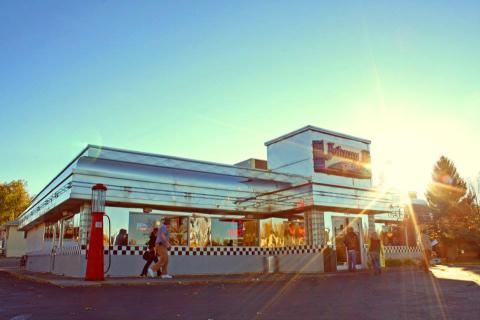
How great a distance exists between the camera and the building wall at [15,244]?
146 ft

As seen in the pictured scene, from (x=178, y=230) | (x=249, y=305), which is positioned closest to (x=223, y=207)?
(x=178, y=230)

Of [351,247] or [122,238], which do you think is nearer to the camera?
[122,238]

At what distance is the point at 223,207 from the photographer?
15664mm

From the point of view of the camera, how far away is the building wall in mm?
44594

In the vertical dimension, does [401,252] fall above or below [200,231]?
below

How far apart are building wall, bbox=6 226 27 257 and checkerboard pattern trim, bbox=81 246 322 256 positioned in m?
36.7

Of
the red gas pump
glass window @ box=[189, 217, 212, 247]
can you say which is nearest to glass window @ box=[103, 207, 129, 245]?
the red gas pump

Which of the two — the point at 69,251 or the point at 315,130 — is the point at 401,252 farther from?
the point at 69,251

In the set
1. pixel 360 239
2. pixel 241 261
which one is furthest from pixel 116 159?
pixel 360 239

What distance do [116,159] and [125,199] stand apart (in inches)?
55.4

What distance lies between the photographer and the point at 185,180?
49.0 feet

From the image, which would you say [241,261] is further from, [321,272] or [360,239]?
[360,239]

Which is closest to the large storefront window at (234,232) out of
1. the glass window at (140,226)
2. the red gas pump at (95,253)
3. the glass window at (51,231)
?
the glass window at (140,226)

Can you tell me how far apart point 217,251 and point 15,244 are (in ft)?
126
